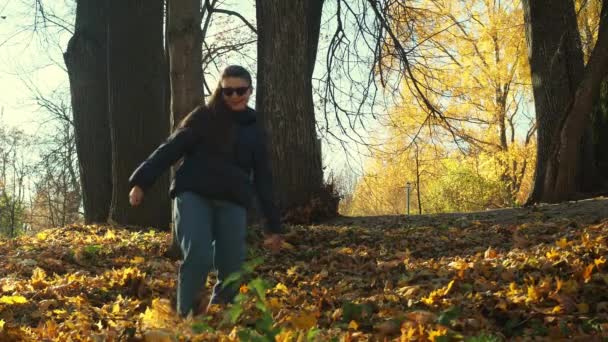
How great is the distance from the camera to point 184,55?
20.6 feet

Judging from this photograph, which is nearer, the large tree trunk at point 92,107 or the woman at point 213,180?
the woman at point 213,180

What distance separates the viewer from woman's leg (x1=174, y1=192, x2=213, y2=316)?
12.3 feet

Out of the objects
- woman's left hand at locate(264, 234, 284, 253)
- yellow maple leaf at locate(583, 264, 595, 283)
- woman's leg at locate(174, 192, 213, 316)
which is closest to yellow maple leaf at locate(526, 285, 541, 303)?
yellow maple leaf at locate(583, 264, 595, 283)

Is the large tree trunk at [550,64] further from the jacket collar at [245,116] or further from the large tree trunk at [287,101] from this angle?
the jacket collar at [245,116]

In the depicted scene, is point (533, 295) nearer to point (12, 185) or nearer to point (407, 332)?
point (407, 332)

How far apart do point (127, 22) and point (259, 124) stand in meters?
6.71

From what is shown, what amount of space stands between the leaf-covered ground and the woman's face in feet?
4.05

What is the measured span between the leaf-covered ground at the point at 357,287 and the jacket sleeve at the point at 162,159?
2.87 ft

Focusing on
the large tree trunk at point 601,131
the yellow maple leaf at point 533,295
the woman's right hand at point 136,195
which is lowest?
the yellow maple leaf at point 533,295

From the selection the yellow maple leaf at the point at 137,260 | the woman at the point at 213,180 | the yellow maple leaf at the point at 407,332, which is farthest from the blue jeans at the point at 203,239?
the yellow maple leaf at the point at 137,260

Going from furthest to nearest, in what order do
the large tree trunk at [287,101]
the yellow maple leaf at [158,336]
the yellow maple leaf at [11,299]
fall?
the large tree trunk at [287,101] < the yellow maple leaf at [11,299] < the yellow maple leaf at [158,336]

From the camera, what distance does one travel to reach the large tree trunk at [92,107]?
11.3 meters

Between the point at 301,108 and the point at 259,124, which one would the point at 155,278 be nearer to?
the point at 259,124

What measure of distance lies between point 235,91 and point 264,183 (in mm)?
637
